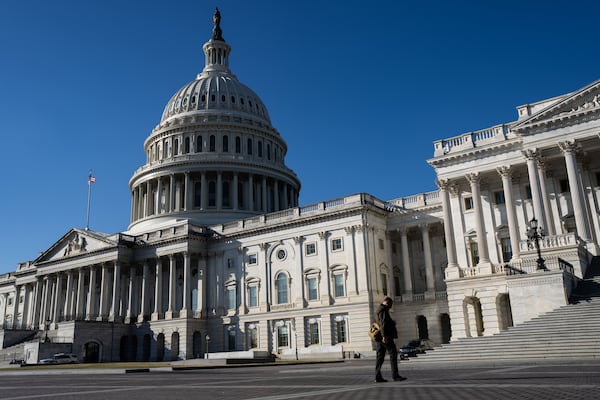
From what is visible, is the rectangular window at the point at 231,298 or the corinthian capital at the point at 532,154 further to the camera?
the rectangular window at the point at 231,298

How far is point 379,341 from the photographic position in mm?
16562

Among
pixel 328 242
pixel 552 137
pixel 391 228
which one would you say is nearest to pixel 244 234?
pixel 328 242

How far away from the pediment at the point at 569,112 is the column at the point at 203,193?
59057mm

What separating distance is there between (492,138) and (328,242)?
Result: 76.9 feet

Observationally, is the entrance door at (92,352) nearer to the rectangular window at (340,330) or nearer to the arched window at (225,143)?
the rectangular window at (340,330)

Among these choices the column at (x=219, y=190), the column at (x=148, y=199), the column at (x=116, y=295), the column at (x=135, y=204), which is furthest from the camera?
the column at (x=135, y=204)

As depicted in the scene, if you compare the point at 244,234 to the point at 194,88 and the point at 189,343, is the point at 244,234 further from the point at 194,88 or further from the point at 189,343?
the point at 194,88

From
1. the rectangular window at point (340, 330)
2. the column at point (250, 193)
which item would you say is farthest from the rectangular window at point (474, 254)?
the column at point (250, 193)

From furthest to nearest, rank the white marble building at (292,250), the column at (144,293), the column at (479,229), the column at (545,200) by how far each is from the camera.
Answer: the column at (144,293) → the column at (479,229) → the white marble building at (292,250) → the column at (545,200)

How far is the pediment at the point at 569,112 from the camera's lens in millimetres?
45625

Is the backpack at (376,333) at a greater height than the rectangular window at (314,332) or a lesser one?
lesser

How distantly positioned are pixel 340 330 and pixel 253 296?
1405cm

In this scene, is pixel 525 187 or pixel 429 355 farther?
pixel 525 187

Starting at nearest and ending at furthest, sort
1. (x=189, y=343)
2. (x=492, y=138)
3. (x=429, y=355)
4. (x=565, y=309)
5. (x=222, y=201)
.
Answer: (x=429, y=355)
(x=565, y=309)
(x=492, y=138)
(x=189, y=343)
(x=222, y=201)
